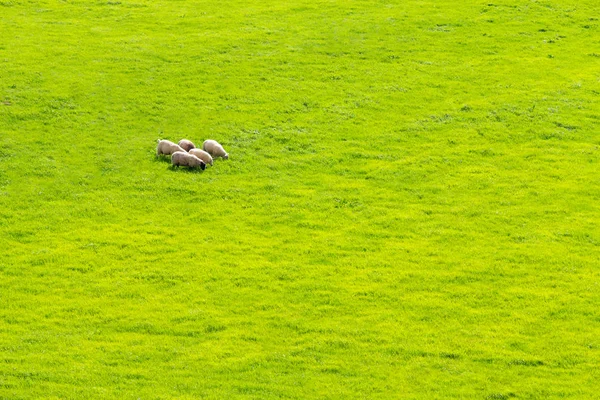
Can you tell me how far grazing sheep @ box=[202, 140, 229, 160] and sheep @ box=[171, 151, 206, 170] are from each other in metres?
0.95

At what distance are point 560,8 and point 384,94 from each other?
13495 millimetres

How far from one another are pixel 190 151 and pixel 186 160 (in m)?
0.43

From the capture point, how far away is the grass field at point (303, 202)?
1955cm

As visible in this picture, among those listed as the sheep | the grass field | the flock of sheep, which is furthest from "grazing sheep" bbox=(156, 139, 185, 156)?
the sheep

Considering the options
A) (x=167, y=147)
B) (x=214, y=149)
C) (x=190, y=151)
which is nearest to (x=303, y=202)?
(x=214, y=149)

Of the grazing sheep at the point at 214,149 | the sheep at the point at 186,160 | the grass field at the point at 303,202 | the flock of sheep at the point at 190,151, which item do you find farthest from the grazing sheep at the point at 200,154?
the grazing sheep at the point at 214,149

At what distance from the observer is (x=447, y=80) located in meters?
35.8

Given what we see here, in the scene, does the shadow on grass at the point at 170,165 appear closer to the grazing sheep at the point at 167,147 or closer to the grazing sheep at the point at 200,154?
the grazing sheep at the point at 167,147

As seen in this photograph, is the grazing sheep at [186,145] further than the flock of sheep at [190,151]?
Yes

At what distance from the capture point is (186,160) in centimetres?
2825

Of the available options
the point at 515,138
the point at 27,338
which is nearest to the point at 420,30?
the point at 515,138

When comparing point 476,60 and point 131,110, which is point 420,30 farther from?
point 131,110

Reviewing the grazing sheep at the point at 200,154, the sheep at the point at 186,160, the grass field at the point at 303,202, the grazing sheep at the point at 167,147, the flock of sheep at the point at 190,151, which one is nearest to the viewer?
the grass field at the point at 303,202

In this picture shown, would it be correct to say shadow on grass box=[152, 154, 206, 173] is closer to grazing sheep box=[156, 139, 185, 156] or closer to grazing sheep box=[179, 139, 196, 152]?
grazing sheep box=[156, 139, 185, 156]
